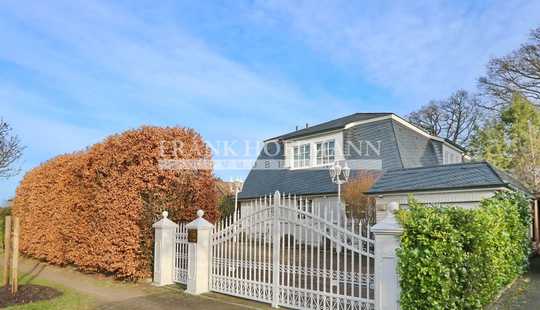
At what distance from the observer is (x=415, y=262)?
501cm

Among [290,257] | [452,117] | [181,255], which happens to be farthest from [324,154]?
[452,117]

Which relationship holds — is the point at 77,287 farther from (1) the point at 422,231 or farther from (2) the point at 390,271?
(1) the point at 422,231

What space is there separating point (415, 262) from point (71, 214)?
32.8 feet

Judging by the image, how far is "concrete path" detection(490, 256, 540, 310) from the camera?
22.1 feet

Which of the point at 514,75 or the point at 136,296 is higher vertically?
the point at 514,75

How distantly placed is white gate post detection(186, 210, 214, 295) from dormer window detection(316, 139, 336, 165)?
13.3 metres

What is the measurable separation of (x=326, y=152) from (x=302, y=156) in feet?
6.00

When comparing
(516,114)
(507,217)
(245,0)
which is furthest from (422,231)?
(516,114)

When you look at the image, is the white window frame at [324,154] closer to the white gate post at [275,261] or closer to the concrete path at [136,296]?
the concrete path at [136,296]

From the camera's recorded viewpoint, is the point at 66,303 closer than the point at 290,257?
No

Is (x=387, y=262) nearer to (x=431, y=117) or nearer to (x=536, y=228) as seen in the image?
(x=536, y=228)

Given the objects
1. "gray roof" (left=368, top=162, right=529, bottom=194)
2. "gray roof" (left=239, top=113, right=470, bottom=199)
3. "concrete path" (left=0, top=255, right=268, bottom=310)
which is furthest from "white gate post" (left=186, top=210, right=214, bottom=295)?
"gray roof" (left=239, top=113, right=470, bottom=199)

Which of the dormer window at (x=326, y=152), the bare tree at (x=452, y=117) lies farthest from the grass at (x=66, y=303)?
the bare tree at (x=452, y=117)

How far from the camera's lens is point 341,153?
2042 centimetres
